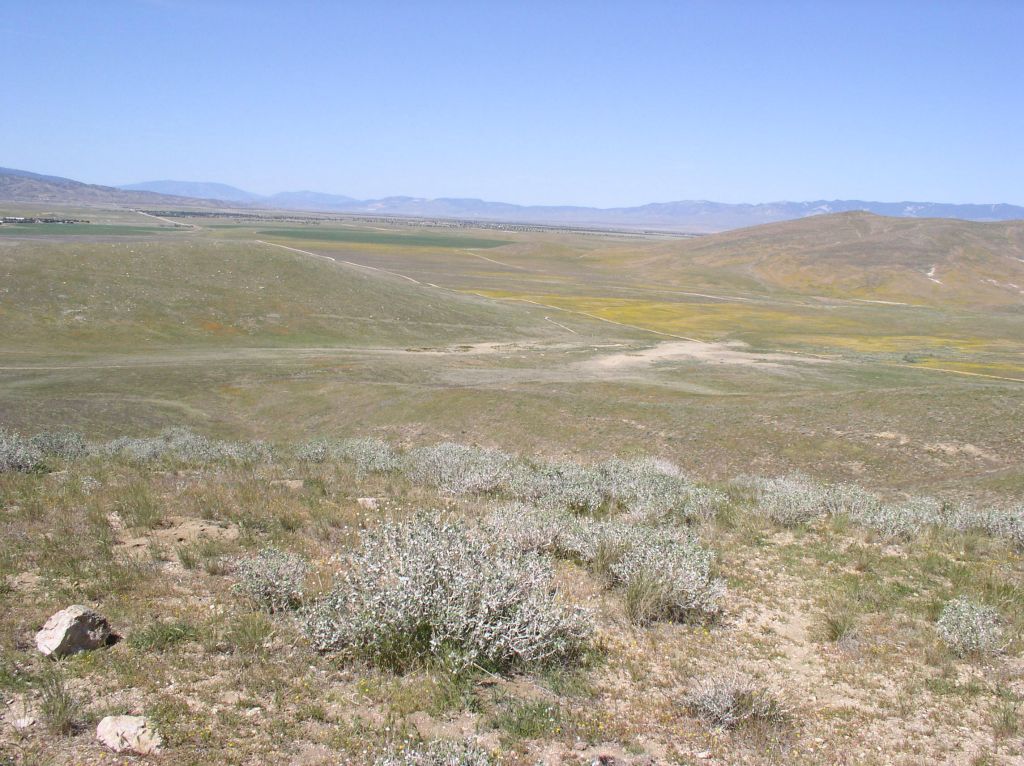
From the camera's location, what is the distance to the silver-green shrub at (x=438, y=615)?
563cm

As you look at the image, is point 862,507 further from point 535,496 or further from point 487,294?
point 487,294

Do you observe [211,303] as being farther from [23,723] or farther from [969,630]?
[969,630]

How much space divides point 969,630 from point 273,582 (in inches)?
261

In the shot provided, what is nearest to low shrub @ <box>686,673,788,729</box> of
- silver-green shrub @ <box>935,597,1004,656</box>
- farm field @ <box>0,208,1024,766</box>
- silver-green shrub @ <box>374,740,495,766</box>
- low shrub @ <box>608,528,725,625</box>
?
farm field @ <box>0,208,1024,766</box>

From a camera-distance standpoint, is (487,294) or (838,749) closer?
(838,749)

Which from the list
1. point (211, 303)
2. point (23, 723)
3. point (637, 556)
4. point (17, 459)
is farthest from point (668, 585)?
point (211, 303)

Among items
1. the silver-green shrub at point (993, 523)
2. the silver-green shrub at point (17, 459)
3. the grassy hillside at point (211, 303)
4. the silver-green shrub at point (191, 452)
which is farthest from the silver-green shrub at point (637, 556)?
the grassy hillside at point (211, 303)

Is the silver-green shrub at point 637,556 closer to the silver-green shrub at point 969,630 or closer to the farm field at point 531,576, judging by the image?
the farm field at point 531,576

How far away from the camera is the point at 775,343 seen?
58.8m

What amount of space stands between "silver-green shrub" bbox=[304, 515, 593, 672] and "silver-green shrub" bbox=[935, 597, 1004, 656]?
360cm

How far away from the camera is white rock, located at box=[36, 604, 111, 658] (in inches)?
212

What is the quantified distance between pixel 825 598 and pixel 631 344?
4758cm

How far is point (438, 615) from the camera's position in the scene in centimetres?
569

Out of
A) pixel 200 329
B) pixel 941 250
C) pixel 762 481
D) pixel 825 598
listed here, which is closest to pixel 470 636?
pixel 825 598
